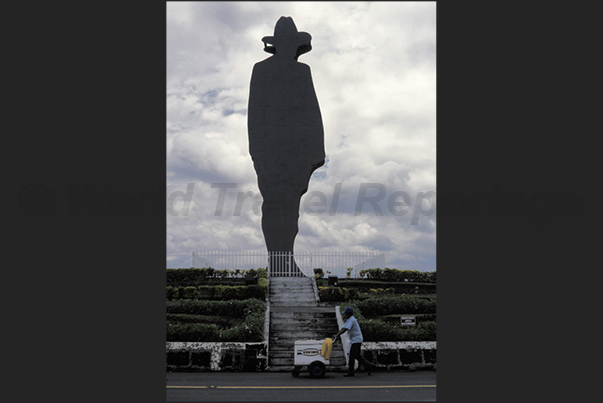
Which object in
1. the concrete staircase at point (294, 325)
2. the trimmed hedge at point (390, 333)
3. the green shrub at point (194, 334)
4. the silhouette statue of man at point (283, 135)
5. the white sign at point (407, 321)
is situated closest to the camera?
the concrete staircase at point (294, 325)

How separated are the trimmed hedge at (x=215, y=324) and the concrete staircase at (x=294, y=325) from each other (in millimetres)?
474

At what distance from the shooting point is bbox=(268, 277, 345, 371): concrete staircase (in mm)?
11492

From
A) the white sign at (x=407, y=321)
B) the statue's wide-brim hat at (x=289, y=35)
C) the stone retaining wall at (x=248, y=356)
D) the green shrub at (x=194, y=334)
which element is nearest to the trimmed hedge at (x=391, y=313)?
the white sign at (x=407, y=321)

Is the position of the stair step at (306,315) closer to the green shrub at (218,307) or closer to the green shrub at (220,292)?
the green shrub at (218,307)

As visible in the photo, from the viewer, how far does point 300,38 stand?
22.6 meters

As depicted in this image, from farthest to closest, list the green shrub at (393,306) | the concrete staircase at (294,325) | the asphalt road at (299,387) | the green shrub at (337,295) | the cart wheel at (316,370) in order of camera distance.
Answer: the green shrub at (337,295) → the green shrub at (393,306) → the concrete staircase at (294,325) → the cart wheel at (316,370) → the asphalt road at (299,387)

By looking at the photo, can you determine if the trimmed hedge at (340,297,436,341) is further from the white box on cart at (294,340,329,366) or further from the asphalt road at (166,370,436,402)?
the white box on cart at (294,340,329,366)

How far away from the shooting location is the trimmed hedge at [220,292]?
15789 millimetres

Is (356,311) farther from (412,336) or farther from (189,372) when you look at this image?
(189,372)

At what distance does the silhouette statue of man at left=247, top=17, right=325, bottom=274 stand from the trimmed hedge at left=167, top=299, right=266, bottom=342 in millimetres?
7276

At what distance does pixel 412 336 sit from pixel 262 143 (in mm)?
12104

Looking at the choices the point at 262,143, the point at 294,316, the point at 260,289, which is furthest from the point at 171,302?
the point at 262,143

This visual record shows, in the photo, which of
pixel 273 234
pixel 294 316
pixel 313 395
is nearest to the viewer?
pixel 313 395

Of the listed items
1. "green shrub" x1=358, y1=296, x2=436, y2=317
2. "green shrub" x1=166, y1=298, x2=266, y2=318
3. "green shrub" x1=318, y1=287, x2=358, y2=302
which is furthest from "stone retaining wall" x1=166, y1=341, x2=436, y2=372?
"green shrub" x1=318, y1=287, x2=358, y2=302
